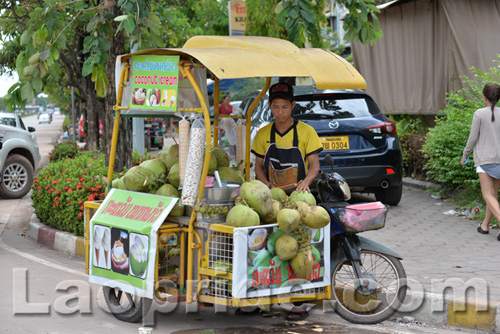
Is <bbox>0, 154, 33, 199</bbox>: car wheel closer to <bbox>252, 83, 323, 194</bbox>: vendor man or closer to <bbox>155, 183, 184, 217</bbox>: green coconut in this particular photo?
<bbox>155, 183, 184, 217</bbox>: green coconut

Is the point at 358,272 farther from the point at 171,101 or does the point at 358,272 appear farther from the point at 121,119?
the point at 121,119

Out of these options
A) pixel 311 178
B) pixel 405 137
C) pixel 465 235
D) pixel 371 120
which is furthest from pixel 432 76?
pixel 311 178

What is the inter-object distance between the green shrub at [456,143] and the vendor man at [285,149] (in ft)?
14.2

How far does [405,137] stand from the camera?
42.4 ft

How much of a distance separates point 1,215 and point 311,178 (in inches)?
290

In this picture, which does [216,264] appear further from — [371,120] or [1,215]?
[1,215]

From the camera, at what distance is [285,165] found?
5570 mm

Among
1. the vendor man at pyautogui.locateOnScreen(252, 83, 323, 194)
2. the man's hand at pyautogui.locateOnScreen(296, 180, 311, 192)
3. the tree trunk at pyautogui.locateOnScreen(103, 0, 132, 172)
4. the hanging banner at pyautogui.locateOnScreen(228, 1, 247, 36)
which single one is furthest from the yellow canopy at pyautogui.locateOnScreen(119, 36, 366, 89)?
the hanging banner at pyautogui.locateOnScreen(228, 1, 247, 36)

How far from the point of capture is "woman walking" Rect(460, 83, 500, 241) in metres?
7.59

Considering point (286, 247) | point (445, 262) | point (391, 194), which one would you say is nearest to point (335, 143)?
point (391, 194)

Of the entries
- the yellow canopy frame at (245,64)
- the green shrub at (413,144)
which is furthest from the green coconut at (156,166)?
the green shrub at (413,144)

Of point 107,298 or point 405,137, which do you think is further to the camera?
point 405,137

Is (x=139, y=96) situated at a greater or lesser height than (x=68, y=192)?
greater

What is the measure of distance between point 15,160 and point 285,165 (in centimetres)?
898
